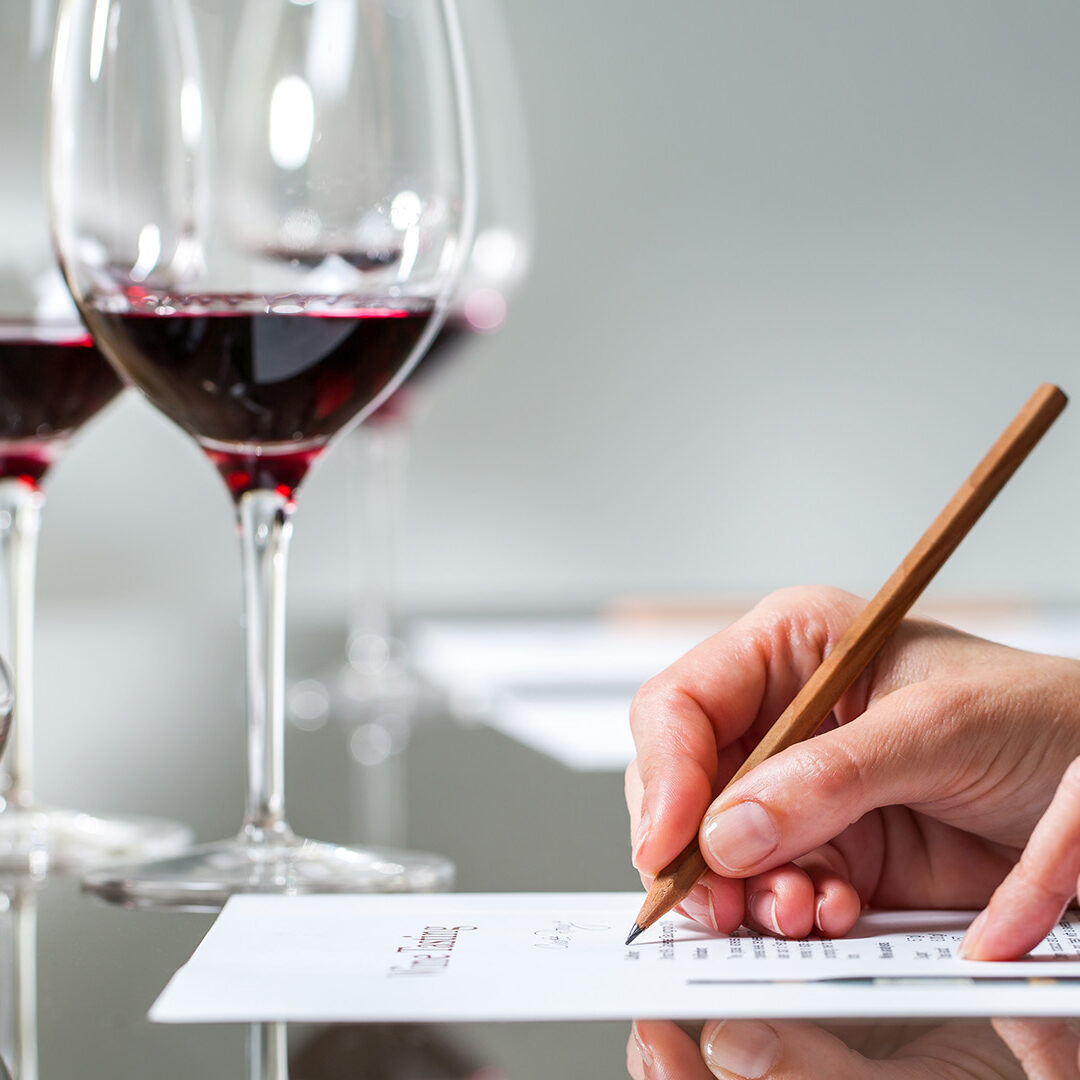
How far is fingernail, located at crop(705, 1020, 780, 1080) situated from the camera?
1.12 ft

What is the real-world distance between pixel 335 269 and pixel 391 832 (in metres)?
0.28

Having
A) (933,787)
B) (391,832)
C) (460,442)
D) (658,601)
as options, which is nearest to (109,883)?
(391,832)

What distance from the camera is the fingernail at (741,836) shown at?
0.44m

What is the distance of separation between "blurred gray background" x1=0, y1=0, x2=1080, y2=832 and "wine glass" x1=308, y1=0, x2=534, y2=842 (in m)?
0.95

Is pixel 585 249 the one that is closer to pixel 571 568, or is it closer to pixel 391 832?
pixel 571 568

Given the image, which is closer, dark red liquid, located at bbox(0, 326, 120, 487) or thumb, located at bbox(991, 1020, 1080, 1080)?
thumb, located at bbox(991, 1020, 1080, 1080)

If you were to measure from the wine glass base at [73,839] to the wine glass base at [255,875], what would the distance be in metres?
0.04

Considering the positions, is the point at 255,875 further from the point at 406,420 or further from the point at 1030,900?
the point at 406,420

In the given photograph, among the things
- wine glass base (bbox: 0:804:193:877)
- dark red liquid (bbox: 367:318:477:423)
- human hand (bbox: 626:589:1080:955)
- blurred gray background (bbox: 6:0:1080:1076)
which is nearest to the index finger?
human hand (bbox: 626:589:1080:955)

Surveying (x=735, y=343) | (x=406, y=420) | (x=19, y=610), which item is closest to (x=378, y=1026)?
(x=19, y=610)

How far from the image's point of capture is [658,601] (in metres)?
2.75

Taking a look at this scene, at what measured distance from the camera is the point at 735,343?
3.36 meters

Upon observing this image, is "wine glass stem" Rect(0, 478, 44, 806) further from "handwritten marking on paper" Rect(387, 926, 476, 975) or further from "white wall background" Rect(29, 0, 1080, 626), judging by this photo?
"white wall background" Rect(29, 0, 1080, 626)

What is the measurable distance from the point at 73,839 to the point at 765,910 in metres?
0.34
